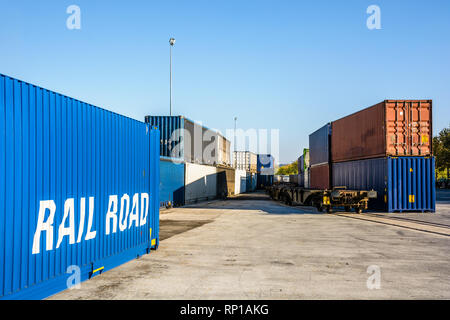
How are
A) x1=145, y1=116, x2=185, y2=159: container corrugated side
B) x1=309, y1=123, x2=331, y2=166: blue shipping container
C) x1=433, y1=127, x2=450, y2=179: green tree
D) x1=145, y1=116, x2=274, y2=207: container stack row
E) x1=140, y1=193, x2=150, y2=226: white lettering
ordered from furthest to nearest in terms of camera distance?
x1=433, y1=127, x2=450, y2=179: green tree, x1=145, y1=116, x2=185, y2=159: container corrugated side, x1=309, y1=123, x2=331, y2=166: blue shipping container, x1=145, y1=116, x2=274, y2=207: container stack row, x1=140, y1=193, x2=150, y2=226: white lettering

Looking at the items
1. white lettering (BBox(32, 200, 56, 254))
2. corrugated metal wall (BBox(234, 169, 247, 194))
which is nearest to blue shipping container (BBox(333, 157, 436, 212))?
white lettering (BBox(32, 200, 56, 254))

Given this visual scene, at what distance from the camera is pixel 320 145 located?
86.2 feet

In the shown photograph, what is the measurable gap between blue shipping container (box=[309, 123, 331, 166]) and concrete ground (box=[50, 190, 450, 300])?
449 inches

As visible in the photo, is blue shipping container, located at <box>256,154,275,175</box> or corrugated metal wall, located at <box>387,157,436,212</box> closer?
corrugated metal wall, located at <box>387,157,436,212</box>

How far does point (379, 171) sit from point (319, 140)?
8190 mm

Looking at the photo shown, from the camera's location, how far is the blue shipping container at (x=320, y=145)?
24.1 metres

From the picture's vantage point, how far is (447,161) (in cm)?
6291

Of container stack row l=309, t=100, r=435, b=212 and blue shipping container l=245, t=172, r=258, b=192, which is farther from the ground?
container stack row l=309, t=100, r=435, b=212

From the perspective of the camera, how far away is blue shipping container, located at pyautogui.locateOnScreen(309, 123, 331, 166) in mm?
24141

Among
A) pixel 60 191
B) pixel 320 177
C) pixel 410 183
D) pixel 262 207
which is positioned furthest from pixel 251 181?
pixel 60 191

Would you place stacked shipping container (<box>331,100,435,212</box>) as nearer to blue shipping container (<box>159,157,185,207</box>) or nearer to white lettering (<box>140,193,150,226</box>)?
blue shipping container (<box>159,157,185,207</box>)

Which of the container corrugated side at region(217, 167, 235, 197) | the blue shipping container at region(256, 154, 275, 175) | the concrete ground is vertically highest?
the blue shipping container at region(256, 154, 275, 175)

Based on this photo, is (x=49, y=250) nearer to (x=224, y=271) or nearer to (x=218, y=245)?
(x=224, y=271)

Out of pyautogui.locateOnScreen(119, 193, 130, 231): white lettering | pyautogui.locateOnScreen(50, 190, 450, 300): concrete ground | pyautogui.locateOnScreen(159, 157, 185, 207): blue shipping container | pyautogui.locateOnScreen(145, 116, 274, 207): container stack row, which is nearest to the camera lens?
pyautogui.locateOnScreen(50, 190, 450, 300): concrete ground
